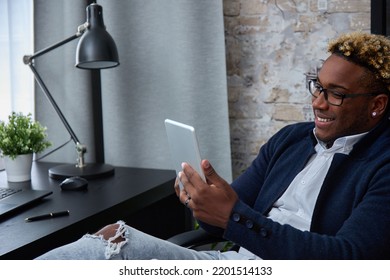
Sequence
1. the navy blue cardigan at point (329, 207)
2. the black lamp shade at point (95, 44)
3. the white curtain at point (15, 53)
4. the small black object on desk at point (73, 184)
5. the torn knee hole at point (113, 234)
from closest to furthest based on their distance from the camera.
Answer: the navy blue cardigan at point (329, 207)
the torn knee hole at point (113, 234)
the small black object on desk at point (73, 184)
the black lamp shade at point (95, 44)
the white curtain at point (15, 53)

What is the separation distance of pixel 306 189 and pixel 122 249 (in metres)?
0.46

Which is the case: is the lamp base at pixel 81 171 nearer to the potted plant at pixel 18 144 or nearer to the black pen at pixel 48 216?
the potted plant at pixel 18 144

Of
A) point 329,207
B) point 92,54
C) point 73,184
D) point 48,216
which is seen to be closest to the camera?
point 329,207

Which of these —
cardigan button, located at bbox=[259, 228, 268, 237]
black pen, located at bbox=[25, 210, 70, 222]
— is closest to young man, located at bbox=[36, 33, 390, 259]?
cardigan button, located at bbox=[259, 228, 268, 237]

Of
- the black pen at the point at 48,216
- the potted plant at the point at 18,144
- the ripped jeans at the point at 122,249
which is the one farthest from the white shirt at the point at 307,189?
the potted plant at the point at 18,144

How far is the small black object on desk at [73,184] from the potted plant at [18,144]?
0.52 feet

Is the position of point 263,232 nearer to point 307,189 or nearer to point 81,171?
point 307,189

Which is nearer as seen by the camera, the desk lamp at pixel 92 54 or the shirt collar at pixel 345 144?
the shirt collar at pixel 345 144

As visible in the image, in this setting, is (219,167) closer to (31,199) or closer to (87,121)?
(87,121)

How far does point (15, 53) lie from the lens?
2.15m

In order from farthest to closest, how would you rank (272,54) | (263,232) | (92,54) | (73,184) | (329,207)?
(272,54) < (92,54) < (73,184) < (329,207) < (263,232)

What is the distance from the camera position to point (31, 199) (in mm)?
1503

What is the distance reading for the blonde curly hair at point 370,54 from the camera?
127cm

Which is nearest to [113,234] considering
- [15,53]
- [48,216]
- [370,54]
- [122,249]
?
[122,249]
